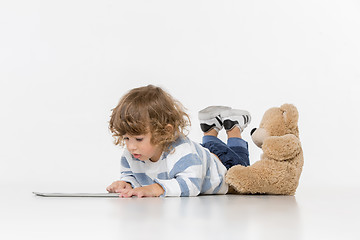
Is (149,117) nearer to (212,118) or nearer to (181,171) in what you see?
(181,171)

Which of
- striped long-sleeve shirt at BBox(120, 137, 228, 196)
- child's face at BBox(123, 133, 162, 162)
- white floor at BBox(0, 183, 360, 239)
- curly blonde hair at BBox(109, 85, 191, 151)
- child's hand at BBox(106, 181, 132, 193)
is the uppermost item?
curly blonde hair at BBox(109, 85, 191, 151)

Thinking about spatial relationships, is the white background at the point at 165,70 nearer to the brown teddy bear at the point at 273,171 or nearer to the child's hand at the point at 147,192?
the brown teddy bear at the point at 273,171

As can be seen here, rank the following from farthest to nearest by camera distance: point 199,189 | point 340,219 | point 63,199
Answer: point 199,189 < point 63,199 < point 340,219

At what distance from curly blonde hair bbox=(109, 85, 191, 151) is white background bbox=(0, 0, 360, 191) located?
1406 mm

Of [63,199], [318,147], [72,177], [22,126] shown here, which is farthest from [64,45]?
[63,199]

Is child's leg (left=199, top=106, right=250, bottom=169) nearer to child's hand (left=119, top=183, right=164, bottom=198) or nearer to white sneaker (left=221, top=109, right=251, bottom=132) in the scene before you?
white sneaker (left=221, top=109, right=251, bottom=132)

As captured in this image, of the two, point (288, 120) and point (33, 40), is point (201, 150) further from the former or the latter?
point (33, 40)

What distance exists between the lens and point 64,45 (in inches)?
131

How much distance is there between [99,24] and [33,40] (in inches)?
16.0

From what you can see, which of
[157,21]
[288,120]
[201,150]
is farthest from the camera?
[157,21]

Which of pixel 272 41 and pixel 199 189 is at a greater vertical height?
pixel 272 41

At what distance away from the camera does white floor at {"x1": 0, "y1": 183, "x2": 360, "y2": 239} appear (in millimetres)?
1017

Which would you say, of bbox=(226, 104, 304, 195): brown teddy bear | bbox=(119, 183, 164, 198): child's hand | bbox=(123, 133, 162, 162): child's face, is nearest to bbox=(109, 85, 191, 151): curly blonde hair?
bbox=(123, 133, 162, 162): child's face

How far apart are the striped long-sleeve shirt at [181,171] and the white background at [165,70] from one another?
126cm
